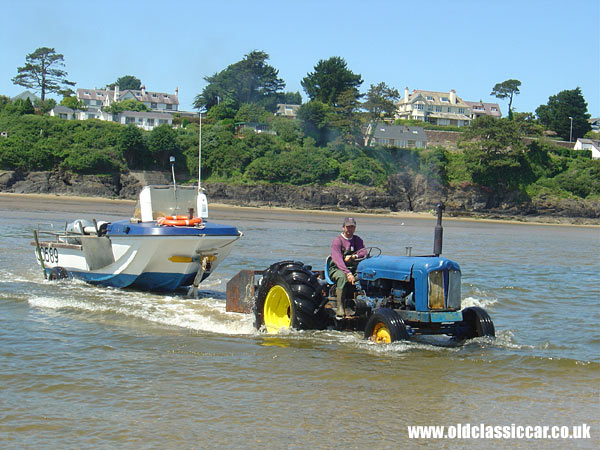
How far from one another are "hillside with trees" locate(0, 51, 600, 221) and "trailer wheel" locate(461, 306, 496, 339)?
5933cm

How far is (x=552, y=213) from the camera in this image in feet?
232

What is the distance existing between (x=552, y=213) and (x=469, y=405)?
69096mm

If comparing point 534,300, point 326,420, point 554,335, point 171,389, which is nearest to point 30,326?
point 171,389

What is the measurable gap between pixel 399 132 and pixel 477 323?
80428 millimetres

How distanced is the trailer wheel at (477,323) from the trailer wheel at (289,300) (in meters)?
1.90

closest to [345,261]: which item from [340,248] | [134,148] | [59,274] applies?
[340,248]

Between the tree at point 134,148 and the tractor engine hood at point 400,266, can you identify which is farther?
the tree at point 134,148

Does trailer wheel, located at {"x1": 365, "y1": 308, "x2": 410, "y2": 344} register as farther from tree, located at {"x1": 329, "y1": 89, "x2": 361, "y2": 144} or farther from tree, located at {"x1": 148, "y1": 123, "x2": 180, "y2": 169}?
tree, located at {"x1": 329, "y1": 89, "x2": 361, "y2": 144}

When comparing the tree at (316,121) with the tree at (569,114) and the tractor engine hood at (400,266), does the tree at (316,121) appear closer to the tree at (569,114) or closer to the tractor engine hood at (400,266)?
the tree at (569,114)

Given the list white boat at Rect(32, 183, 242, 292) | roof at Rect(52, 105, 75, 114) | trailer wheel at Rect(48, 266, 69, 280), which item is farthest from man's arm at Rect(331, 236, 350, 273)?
roof at Rect(52, 105, 75, 114)

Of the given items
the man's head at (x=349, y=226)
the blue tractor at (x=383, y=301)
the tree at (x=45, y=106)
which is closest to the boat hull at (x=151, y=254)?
the blue tractor at (x=383, y=301)

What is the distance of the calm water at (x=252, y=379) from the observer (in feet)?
A: 18.1

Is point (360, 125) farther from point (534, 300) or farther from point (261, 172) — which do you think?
point (534, 300)

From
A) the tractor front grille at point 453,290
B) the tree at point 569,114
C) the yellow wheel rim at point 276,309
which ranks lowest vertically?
the yellow wheel rim at point 276,309
